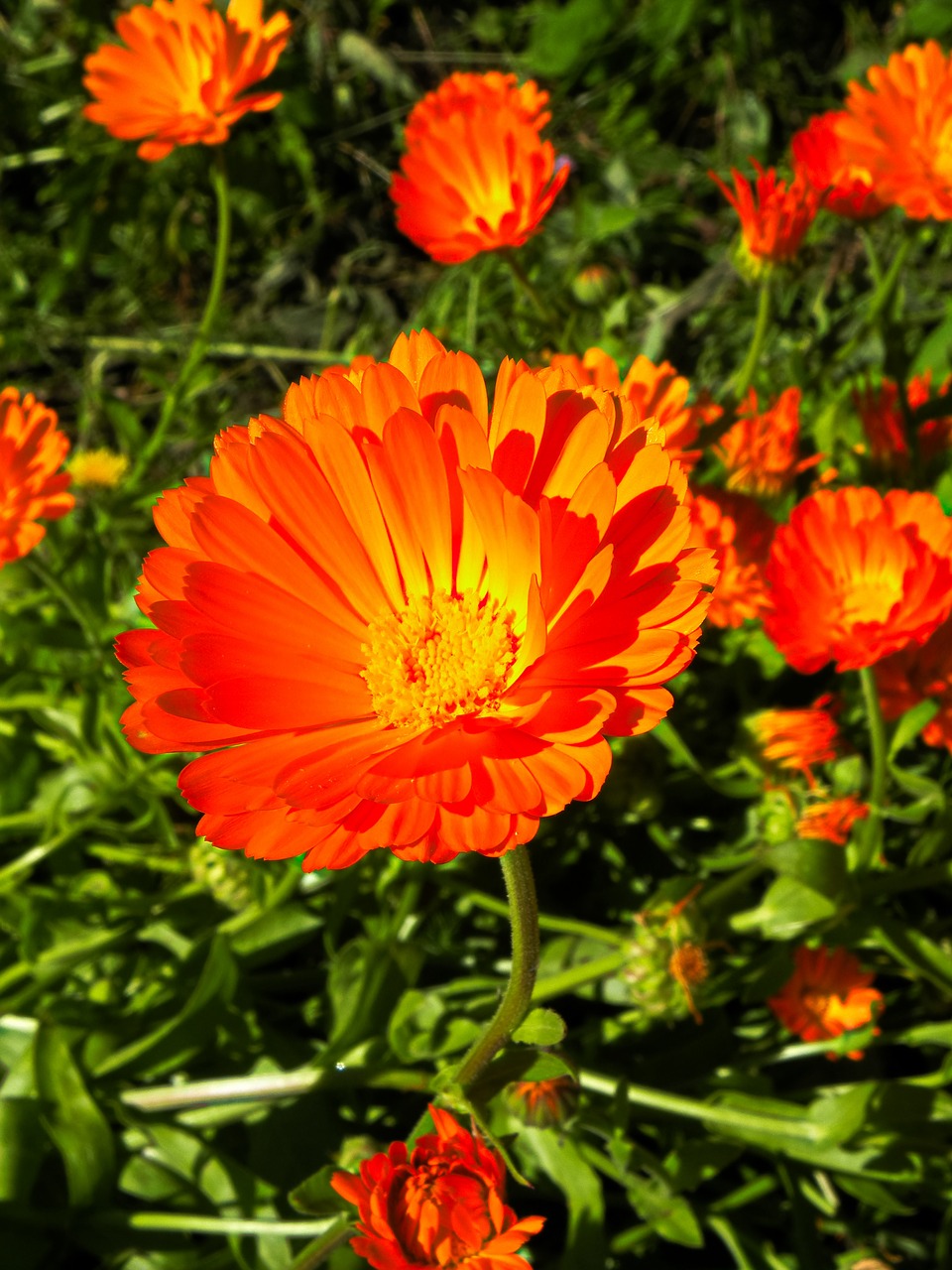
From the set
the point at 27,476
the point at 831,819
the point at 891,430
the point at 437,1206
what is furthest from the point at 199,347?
the point at 437,1206

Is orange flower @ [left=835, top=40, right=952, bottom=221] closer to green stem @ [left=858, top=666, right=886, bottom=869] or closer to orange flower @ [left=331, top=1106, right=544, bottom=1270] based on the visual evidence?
green stem @ [left=858, top=666, right=886, bottom=869]

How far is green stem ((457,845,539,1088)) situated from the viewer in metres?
0.96

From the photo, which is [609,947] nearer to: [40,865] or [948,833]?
[948,833]

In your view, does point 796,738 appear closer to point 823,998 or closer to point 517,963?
point 823,998

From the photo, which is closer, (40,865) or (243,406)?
(40,865)

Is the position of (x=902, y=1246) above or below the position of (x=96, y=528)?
below

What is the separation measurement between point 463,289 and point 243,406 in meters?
0.65

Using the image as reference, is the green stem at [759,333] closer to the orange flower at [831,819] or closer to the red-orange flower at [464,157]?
the red-orange flower at [464,157]

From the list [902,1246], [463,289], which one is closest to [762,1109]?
[902,1246]

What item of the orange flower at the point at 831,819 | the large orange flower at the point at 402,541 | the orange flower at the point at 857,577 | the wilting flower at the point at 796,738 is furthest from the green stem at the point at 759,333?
the large orange flower at the point at 402,541

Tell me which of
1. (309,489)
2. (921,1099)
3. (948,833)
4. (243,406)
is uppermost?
(309,489)

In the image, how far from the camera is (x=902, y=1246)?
180 centimetres

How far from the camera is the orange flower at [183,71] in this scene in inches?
77.4

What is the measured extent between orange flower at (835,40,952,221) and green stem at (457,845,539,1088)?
141 centimetres
